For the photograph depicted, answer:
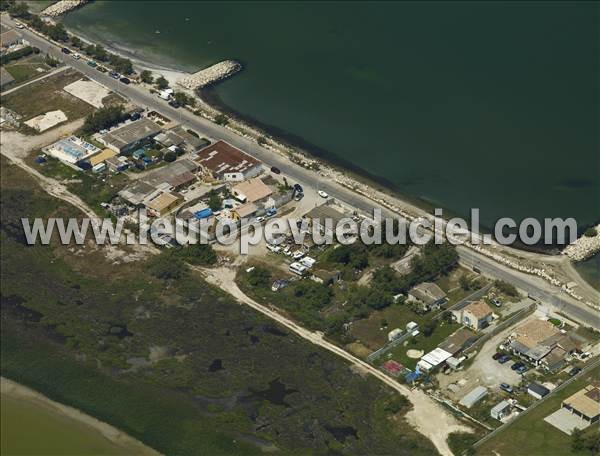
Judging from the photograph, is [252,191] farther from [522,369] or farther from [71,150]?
[522,369]

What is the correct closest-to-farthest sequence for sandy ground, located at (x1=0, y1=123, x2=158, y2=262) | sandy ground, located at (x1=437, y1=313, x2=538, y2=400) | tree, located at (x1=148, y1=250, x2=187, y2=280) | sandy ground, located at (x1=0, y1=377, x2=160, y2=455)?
sandy ground, located at (x1=0, y1=377, x2=160, y2=455), sandy ground, located at (x1=437, y1=313, x2=538, y2=400), tree, located at (x1=148, y1=250, x2=187, y2=280), sandy ground, located at (x1=0, y1=123, x2=158, y2=262)

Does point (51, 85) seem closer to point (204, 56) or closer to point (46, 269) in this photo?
point (204, 56)

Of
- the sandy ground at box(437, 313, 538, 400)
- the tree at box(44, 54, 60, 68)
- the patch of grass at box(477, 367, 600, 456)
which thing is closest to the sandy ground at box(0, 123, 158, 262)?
the tree at box(44, 54, 60, 68)

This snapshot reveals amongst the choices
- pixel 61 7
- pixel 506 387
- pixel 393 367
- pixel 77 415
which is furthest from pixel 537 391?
→ pixel 61 7

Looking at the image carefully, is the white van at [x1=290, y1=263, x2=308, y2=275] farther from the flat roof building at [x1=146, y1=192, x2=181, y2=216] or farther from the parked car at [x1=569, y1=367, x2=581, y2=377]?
the parked car at [x1=569, y1=367, x2=581, y2=377]

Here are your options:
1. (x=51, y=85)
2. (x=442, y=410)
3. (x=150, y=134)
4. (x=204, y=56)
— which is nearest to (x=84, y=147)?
(x=150, y=134)
